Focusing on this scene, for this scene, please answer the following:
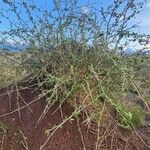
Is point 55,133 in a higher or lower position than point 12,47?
lower

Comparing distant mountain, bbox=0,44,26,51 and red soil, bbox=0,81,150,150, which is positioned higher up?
distant mountain, bbox=0,44,26,51

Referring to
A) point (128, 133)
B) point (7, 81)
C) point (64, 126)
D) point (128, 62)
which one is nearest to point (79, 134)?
point (64, 126)

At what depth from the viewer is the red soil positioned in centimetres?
538

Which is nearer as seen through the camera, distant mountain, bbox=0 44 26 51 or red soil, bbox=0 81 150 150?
red soil, bbox=0 81 150 150

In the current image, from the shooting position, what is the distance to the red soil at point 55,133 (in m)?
5.38

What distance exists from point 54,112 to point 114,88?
0.73 metres

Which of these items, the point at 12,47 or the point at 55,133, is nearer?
the point at 55,133

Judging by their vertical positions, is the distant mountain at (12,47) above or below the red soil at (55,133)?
above

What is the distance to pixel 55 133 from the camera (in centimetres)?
542

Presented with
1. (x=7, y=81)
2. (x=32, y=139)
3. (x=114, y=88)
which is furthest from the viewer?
(x=7, y=81)

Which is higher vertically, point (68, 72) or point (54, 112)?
point (68, 72)

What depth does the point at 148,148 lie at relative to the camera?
18.3 feet

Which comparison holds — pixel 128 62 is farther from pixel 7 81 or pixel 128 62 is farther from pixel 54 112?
pixel 7 81

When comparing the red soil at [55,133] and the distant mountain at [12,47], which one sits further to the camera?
the distant mountain at [12,47]
